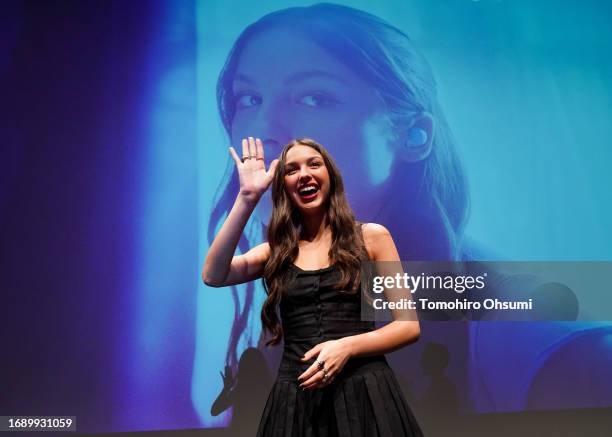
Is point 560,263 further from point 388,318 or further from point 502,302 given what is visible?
point 388,318

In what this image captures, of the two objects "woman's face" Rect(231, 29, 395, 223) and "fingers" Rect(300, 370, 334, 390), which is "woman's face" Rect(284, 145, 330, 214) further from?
"woman's face" Rect(231, 29, 395, 223)

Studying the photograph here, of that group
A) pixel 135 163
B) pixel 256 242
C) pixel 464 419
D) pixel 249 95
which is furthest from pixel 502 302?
pixel 135 163

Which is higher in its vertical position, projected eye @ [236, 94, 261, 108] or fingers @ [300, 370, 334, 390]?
projected eye @ [236, 94, 261, 108]

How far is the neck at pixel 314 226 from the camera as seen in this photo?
1567mm

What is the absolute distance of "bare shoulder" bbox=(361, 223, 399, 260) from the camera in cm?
148

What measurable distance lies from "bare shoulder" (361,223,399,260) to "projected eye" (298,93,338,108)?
47.9 inches

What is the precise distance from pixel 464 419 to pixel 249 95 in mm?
1719

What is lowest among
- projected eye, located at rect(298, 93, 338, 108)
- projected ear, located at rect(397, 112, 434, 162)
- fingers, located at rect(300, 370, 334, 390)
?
fingers, located at rect(300, 370, 334, 390)

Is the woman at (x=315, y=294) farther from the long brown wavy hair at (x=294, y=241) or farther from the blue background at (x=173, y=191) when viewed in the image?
the blue background at (x=173, y=191)

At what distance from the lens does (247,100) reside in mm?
2605

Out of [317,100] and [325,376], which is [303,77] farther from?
[325,376]

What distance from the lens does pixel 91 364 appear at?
2416 mm

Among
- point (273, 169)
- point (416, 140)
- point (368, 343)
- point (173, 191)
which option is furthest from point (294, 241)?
point (416, 140)

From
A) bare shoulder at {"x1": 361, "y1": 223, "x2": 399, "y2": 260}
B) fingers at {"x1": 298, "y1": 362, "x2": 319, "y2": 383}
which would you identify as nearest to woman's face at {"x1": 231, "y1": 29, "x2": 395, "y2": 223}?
bare shoulder at {"x1": 361, "y1": 223, "x2": 399, "y2": 260}
